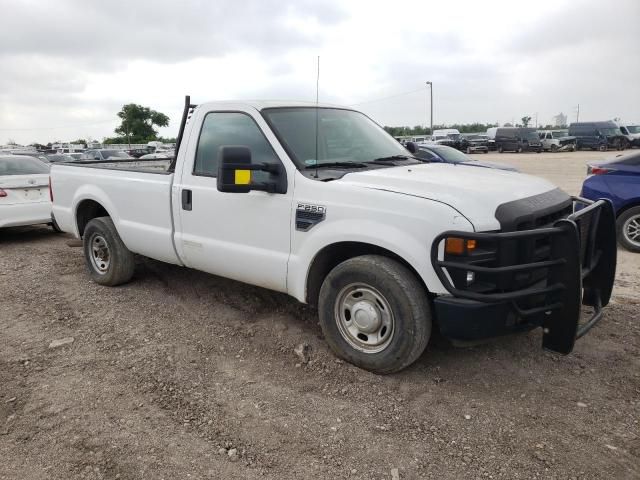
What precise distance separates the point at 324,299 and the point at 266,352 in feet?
2.35

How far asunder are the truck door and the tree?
3050 inches

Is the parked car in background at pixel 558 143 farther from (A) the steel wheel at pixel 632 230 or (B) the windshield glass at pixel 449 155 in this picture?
(A) the steel wheel at pixel 632 230

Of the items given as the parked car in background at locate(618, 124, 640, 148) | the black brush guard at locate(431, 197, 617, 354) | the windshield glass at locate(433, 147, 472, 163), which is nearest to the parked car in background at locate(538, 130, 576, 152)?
the parked car in background at locate(618, 124, 640, 148)

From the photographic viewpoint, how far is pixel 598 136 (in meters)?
37.2

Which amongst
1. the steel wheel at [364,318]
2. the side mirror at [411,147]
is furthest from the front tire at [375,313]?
the side mirror at [411,147]

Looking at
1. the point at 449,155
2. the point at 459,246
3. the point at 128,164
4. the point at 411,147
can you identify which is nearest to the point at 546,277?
the point at 459,246

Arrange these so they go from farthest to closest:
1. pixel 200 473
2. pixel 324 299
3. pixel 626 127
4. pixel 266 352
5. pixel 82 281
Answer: pixel 626 127, pixel 82 281, pixel 266 352, pixel 324 299, pixel 200 473

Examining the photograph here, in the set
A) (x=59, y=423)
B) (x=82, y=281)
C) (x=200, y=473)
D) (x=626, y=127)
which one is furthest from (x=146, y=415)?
(x=626, y=127)

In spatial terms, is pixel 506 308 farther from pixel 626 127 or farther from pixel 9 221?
pixel 626 127

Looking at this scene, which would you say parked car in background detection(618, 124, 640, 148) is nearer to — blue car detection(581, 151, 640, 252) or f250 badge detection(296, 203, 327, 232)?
blue car detection(581, 151, 640, 252)

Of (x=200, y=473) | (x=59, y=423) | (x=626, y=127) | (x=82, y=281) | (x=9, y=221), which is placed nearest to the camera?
(x=200, y=473)

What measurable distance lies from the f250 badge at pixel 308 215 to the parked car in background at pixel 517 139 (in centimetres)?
3856

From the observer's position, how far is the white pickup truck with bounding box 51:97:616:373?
3.17m

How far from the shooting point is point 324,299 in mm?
3748
